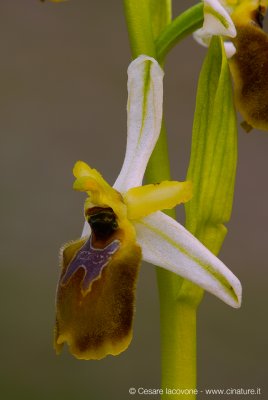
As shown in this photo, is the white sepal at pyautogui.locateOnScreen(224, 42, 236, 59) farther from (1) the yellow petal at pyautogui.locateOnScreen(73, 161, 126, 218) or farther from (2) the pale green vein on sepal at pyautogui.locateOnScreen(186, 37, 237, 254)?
(1) the yellow petal at pyautogui.locateOnScreen(73, 161, 126, 218)

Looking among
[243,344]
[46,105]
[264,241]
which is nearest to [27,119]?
[46,105]

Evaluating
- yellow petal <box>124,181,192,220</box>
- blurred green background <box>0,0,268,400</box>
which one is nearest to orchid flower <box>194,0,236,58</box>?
yellow petal <box>124,181,192,220</box>

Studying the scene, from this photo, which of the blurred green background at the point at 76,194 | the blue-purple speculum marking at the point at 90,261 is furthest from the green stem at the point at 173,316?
the blurred green background at the point at 76,194

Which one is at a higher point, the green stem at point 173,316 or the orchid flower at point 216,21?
the orchid flower at point 216,21

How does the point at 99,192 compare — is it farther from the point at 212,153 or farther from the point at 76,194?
the point at 76,194

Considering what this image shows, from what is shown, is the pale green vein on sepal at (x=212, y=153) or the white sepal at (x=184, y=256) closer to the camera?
the white sepal at (x=184, y=256)

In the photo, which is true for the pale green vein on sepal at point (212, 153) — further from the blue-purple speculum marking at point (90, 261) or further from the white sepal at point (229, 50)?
the blue-purple speculum marking at point (90, 261)

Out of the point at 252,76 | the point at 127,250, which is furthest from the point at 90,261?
the point at 252,76
